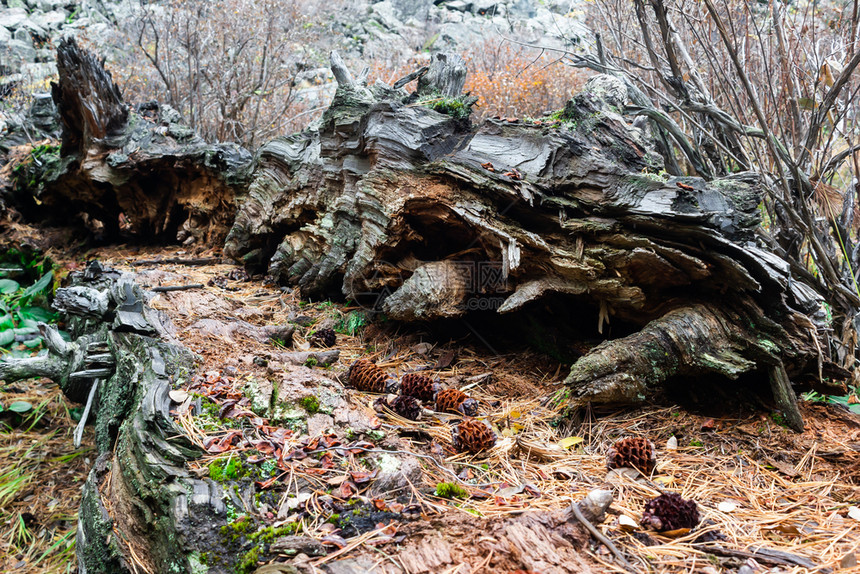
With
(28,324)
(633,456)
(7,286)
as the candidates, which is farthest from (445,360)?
(7,286)

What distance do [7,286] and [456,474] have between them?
5.03m

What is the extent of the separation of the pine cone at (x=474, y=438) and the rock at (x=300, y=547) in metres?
0.79

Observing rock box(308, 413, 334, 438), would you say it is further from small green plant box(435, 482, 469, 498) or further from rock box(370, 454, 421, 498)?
small green plant box(435, 482, 469, 498)

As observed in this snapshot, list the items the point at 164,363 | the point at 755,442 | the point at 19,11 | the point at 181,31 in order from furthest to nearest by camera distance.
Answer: the point at 19,11 < the point at 181,31 < the point at 164,363 < the point at 755,442

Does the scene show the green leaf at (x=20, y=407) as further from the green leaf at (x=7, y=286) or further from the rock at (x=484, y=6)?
the rock at (x=484, y=6)

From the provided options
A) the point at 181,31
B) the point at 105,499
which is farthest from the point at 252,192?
the point at 181,31

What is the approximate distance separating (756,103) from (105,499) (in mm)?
3380

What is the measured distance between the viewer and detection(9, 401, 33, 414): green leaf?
3.20 meters

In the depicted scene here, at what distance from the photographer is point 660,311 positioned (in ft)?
8.49

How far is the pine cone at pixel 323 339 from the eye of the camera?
3.27 meters

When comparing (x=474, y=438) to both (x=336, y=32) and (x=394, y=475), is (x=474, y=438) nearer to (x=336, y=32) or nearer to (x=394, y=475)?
(x=394, y=475)

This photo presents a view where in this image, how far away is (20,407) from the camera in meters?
3.21

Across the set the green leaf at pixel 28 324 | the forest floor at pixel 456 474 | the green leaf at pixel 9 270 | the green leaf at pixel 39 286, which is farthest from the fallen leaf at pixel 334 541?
the green leaf at pixel 9 270

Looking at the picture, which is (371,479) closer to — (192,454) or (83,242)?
(192,454)
